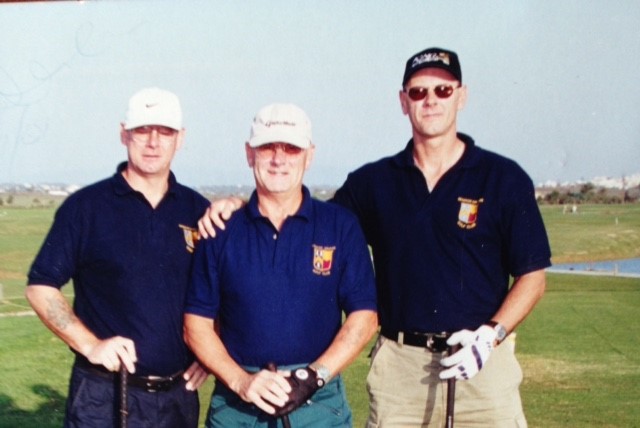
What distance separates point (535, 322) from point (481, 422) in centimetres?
879

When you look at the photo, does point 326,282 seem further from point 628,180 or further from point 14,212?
point 14,212

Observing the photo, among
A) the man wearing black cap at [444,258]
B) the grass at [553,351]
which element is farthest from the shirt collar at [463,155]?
the grass at [553,351]

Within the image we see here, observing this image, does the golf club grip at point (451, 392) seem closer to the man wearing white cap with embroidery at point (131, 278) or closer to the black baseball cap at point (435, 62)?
the man wearing white cap with embroidery at point (131, 278)

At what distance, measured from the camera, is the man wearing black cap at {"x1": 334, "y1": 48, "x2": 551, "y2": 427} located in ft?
12.3

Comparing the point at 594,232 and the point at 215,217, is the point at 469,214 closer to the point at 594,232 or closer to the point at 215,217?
the point at 215,217

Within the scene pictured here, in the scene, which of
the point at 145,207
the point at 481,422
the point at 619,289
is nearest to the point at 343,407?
the point at 481,422

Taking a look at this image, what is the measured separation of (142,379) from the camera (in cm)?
360

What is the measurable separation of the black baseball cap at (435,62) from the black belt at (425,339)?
1164 millimetres

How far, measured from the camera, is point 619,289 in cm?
1538

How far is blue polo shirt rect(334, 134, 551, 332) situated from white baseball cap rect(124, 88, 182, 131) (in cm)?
107

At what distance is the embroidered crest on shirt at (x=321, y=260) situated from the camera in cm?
A: 334

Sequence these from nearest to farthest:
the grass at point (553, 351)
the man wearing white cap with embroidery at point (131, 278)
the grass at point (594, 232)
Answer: the man wearing white cap with embroidery at point (131, 278)
the grass at point (553, 351)
the grass at point (594, 232)

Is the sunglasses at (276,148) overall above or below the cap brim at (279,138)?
below

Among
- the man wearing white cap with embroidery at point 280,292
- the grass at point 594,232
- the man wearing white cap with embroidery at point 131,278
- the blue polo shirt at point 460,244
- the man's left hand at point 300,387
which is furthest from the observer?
the grass at point 594,232
